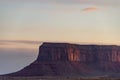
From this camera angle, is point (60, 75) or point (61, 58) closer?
point (60, 75)

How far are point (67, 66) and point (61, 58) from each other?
1864mm

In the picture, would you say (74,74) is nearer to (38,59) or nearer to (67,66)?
(67,66)

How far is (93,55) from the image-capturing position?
3231 cm

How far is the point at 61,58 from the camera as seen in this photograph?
32.4 meters

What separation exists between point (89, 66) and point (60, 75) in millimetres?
3537

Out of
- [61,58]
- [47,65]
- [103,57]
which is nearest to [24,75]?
[47,65]

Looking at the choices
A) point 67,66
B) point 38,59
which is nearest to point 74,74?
point 67,66

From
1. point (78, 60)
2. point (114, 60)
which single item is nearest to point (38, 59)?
point (78, 60)

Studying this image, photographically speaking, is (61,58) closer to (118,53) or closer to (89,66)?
(89,66)

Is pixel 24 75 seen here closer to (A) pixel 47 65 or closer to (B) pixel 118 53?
→ (A) pixel 47 65

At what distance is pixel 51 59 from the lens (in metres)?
32.5

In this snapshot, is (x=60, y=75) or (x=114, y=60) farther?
(x=114, y=60)

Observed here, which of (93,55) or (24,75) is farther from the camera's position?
(93,55)

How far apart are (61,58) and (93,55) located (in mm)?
2382
